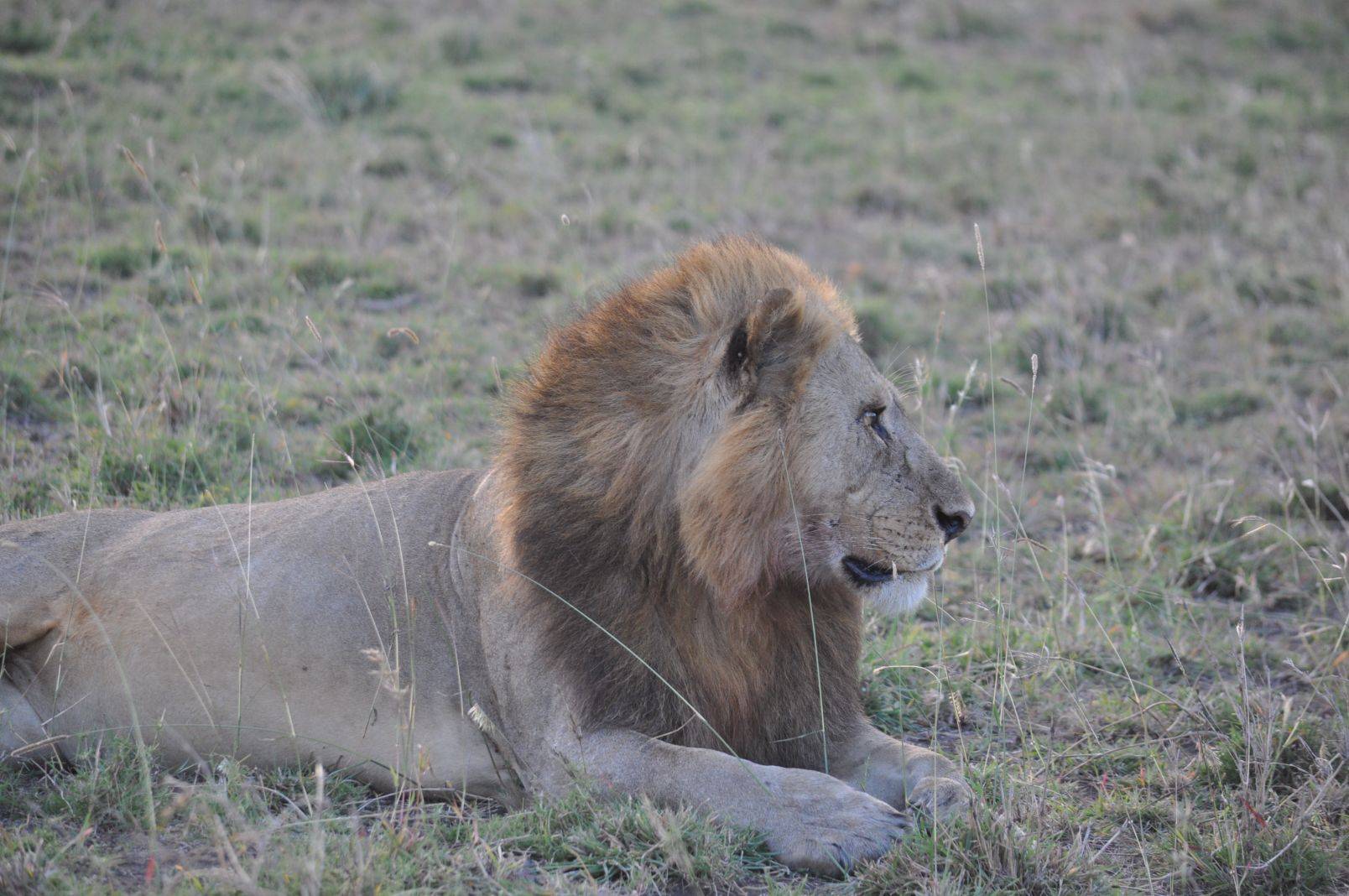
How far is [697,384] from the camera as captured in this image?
3.26 m

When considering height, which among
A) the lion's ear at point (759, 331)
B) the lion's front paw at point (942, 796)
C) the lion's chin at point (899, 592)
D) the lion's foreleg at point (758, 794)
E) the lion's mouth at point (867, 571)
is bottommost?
the lion's front paw at point (942, 796)

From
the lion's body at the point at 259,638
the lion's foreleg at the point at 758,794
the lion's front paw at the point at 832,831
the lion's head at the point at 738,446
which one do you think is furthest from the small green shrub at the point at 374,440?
the lion's front paw at the point at 832,831

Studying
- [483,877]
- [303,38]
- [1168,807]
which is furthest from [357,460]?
[303,38]

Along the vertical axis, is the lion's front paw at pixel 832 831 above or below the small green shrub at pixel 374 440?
below

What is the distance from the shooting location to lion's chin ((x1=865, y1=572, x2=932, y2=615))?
3369mm

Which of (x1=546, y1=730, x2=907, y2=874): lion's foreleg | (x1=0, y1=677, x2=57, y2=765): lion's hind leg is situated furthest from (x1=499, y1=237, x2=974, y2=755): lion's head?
(x1=0, y1=677, x2=57, y2=765): lion's hind leg

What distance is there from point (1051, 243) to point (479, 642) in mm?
6068

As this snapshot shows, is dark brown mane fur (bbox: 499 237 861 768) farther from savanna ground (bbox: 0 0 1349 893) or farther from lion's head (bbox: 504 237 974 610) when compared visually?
savanna ground (bbox: 0 0 1349 893)

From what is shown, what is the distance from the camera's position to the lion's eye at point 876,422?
11.1ft

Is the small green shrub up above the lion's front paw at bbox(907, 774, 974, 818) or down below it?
above

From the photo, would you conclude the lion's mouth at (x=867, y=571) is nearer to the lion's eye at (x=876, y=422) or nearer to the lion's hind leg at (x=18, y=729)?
→ the lion's eye at (x=876, y=422)

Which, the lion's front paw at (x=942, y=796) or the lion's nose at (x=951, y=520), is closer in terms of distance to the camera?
the lion's front paw at (x=942, y=796)

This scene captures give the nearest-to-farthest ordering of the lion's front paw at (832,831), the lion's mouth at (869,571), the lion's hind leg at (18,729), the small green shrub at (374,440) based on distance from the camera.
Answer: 1. the lion's front paw at (832,831)
2. the lion's mouth at (869,571)
3. the lion's hind leg at (18,729)
4. the small green shrub at (374,440)

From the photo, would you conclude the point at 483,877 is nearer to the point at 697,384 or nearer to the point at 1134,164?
the point at 697,384
